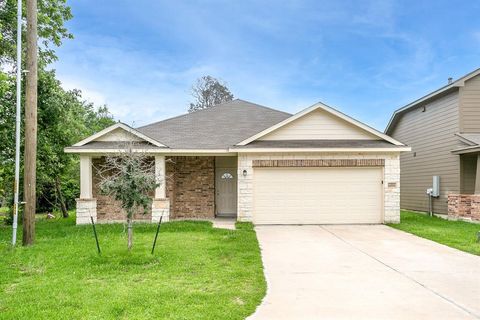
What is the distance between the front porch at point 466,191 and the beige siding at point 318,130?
151 inches

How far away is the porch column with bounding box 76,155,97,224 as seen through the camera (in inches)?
496

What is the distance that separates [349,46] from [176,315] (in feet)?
59.6

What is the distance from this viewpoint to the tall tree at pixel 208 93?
127 feet

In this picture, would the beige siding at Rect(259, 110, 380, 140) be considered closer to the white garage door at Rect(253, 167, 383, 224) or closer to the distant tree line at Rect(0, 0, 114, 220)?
the white garage door at Rect(253, 167, 383, 224)

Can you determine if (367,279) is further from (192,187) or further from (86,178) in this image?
(86,178)

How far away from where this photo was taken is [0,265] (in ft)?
22.9

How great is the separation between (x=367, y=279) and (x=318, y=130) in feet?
26.0

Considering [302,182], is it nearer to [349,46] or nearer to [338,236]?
[338,236]

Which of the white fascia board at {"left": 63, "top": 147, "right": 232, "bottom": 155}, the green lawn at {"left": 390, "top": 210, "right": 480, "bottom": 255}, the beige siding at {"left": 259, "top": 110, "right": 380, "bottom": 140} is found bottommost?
the green lawn at {"left": 390, "top": 210, "right": 480, "bottom": 255}

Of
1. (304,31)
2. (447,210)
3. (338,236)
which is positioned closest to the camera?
(338,236)

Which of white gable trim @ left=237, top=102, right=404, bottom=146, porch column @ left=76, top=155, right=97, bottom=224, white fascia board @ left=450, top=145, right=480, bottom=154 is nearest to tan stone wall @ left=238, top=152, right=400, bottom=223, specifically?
white gable trim @ left=237, top=102, right=404, bottom=146

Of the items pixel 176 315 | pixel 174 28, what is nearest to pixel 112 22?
pixel 174 28

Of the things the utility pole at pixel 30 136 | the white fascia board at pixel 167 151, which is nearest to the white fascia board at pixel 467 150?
the white fascia board at pixel 167 151

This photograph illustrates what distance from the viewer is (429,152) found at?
16.3 metres
